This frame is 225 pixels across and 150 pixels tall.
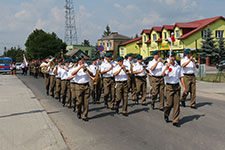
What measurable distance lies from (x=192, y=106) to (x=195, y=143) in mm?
3703

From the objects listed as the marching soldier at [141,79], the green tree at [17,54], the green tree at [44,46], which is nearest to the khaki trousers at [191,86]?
the marching soldier at [141,79]

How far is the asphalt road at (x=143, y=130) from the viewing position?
5188 mm

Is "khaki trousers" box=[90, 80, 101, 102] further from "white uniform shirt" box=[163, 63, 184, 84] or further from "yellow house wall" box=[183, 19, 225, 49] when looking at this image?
"yellow house wall" box=[183, 19, 225, 49]

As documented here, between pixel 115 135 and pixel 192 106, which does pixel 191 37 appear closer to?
Result: pixel 192 106

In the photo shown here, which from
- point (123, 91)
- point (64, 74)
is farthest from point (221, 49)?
point (123, 91)

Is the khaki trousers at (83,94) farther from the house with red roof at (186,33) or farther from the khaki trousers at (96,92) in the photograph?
the house with red roof at (186,33)

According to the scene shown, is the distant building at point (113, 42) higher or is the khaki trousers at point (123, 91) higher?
the distant building at point (113, 42)

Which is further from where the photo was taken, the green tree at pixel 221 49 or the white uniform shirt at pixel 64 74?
the green tree at pixel 221 49

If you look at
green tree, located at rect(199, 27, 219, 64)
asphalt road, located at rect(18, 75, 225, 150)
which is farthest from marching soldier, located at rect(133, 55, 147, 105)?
green tree, located at rect(199, 27, 219, 64)

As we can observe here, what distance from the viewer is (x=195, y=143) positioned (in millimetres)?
5180

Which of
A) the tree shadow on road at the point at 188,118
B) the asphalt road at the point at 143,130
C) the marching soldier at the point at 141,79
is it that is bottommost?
the asphalt road at the point at 143,130

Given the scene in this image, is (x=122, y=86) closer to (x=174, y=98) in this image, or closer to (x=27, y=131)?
(x=174, y=98)

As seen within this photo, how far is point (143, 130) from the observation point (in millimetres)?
6266

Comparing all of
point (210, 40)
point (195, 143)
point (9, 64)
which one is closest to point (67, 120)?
point (195, 143)
